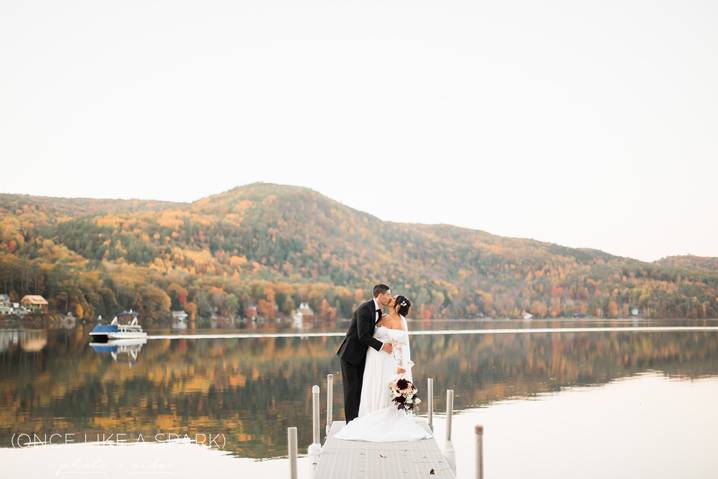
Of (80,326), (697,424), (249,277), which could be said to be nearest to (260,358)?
(697,424)

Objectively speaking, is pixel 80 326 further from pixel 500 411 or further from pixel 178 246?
pixel 500 411

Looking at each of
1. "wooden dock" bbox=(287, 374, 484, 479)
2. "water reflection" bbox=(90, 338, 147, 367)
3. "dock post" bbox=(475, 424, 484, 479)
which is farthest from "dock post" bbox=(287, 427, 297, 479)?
"water reflection" bbox=(90, 338, 147, 367)

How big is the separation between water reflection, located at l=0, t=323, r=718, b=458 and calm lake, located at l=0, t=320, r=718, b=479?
10cm

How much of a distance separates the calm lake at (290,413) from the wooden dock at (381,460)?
500cm

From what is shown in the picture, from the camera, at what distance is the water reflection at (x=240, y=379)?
88.4 feet

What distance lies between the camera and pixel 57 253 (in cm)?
16600

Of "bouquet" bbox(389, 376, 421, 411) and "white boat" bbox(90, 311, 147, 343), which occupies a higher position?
"white boat" bbox(90, 311, 147, 343)

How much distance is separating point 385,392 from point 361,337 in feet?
3.32

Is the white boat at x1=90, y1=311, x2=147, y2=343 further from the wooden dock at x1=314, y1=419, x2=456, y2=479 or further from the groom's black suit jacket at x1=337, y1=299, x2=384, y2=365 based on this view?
the wooden dock at x1=314, y1=419, x2=456, y2=479

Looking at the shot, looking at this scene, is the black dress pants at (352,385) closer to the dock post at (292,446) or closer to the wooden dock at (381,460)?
the wooden dock at (381,460)

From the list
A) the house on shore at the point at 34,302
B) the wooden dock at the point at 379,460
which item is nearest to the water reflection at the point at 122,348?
the wooden dock at the point at 379,460

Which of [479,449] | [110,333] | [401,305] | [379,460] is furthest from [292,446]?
[110,333]

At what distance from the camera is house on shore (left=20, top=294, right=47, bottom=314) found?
12219 centimetres

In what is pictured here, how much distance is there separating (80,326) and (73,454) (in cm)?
10193
